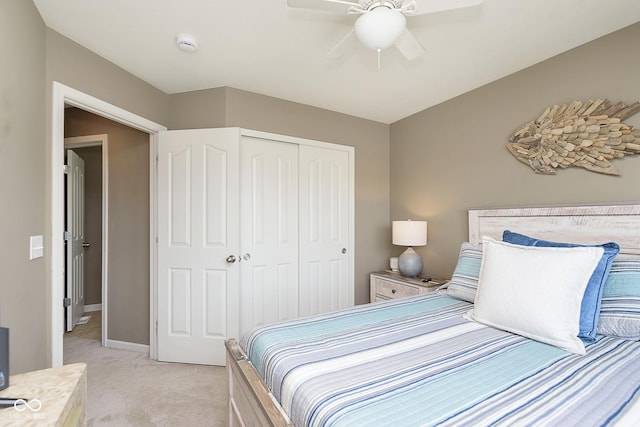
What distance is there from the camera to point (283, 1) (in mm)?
1640

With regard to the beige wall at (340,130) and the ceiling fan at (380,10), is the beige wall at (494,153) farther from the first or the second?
the ceiling fan at (380,10)

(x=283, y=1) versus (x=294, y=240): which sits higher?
(x=283, y=1)

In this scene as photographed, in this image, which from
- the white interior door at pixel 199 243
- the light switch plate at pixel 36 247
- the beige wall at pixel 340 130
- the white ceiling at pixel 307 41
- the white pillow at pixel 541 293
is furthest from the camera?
the beige wall at pixel 340 130

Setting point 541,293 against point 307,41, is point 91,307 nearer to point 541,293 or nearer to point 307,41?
point 307,41

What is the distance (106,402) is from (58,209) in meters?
1.37

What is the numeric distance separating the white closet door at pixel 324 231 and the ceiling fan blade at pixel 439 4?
1.82 meters

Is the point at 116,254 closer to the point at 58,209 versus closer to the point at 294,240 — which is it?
the point at 58,209

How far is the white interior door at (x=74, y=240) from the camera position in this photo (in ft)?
10.9

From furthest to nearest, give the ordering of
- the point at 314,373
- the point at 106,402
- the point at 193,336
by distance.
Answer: the point at 193,336, the point at 106,402, the point at 314,373

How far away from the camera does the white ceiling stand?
170cm

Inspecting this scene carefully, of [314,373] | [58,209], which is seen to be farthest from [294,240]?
[314,373]

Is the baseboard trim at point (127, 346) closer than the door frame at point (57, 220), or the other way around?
the door frame at point (57, 220)

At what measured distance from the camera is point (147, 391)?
7.20ft

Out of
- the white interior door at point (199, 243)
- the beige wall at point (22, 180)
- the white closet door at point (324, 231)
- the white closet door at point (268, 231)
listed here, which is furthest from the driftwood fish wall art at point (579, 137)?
the beige wall at point (22, 180)
